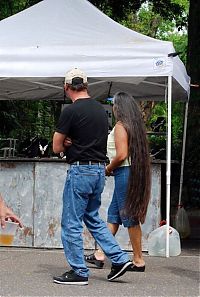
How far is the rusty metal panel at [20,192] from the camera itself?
802 centimetres

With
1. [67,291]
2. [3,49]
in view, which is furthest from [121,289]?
[3,49]

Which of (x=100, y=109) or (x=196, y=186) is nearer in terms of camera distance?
(x=100, y=109)

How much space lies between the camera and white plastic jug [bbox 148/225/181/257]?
7410 mm

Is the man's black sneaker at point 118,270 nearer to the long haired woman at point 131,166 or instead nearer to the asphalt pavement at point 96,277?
the asphalt pavement at point 96,277

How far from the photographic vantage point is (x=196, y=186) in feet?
35.5

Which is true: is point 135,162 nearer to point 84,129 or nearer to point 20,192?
point 84,129

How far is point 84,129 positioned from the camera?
231 inches

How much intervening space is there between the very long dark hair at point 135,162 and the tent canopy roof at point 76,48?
109cm

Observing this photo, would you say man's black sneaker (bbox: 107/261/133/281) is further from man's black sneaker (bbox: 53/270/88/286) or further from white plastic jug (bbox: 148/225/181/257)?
white plastic jug (bbox: 148/225/181/257)

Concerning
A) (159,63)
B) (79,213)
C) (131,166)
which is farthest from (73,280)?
(159,63)

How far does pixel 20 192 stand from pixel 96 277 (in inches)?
83.8

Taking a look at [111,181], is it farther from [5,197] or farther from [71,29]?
[71,29]

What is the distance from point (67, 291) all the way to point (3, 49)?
3.11 meters

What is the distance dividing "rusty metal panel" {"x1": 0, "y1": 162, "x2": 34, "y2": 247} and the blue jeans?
7.04 ft
